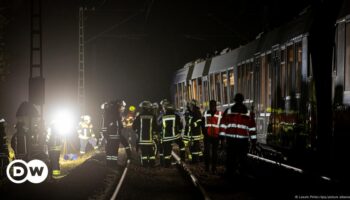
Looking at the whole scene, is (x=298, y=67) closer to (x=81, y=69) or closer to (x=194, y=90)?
(x=194, y=90)

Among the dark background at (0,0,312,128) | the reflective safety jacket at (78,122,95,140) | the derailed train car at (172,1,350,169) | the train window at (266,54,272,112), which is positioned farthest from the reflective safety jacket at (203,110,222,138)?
the dark background at (0,0,312,128)

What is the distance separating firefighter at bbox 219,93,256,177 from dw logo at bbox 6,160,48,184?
12.9 ft

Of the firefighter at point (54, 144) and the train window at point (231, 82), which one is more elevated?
the train window at point (231, 82)

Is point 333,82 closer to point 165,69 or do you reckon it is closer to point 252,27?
point 252,27

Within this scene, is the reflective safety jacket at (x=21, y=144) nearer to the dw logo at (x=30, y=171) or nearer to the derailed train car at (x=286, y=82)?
the dw logo at (x=30, y=171)

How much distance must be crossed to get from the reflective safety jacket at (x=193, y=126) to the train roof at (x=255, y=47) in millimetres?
2834

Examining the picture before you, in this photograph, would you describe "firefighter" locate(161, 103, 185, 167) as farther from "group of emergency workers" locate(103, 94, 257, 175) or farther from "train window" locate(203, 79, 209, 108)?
"train window" locate(203, 79, 209, 108)

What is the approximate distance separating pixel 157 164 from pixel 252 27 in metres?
20.6

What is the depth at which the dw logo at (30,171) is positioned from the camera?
38.3 ft

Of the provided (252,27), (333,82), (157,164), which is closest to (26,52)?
(252,27)

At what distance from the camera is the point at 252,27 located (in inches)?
1527

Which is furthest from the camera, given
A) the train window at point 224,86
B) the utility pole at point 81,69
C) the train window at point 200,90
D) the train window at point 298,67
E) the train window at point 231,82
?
the train window at point 200,90

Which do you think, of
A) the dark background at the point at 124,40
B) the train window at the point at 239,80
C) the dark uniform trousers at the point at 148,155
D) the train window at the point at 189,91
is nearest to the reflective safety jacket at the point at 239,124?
the dark uniform trousers at the point at 148,155

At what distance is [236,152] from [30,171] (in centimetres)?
437
